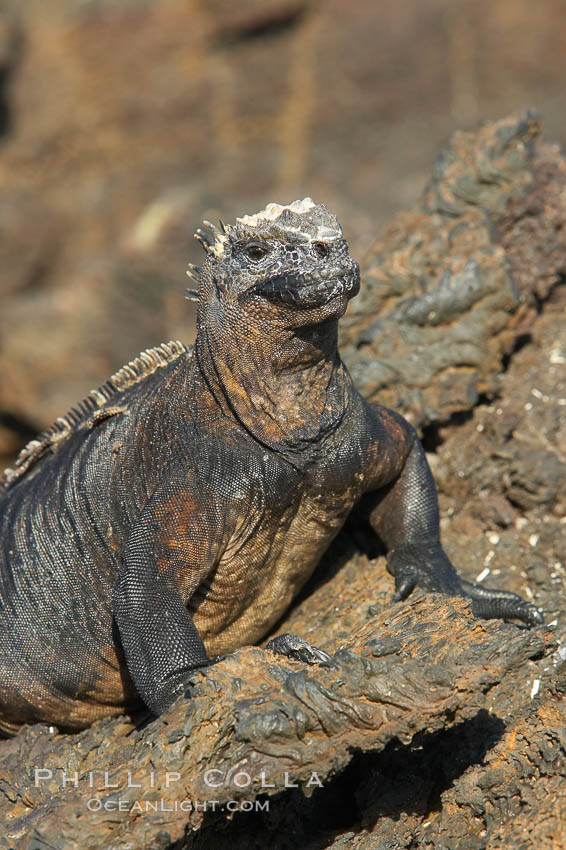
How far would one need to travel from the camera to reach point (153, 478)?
4.34 metres

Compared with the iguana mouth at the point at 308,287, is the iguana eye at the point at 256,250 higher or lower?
higher

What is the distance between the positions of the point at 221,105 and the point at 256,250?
11992 millimetres

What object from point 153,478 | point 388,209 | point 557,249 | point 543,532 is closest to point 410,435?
point 543,532

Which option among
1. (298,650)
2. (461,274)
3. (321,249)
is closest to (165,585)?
(298,650)

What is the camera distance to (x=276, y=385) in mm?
4195

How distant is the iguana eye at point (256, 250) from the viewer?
405cm

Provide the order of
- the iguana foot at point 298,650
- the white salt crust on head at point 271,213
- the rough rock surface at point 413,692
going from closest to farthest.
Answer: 1. the rough rock surface at point 413,692
2. the iguana foot at point 298,650
3. the white salt crust on head at point 271,213

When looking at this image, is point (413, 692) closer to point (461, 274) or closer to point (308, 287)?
point (308, 287)

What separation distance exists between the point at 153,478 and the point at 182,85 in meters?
12.0

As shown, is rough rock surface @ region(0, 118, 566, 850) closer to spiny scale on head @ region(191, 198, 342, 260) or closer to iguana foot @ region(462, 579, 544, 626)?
iguana foot @ region(462, 579, 544, 626)

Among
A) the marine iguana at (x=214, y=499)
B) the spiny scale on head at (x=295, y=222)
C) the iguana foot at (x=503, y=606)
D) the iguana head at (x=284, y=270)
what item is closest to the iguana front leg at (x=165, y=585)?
the marine iguana at (x=214, y=499)

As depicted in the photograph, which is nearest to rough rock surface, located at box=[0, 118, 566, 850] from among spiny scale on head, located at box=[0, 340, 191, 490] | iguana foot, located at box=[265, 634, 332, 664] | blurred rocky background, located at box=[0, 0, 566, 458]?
iguana foot, located at box=[265, 634, 332, 664]

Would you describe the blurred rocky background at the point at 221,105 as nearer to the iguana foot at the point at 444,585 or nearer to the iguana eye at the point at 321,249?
the iguana foot at the point at 444,585

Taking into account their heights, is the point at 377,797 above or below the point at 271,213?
below
